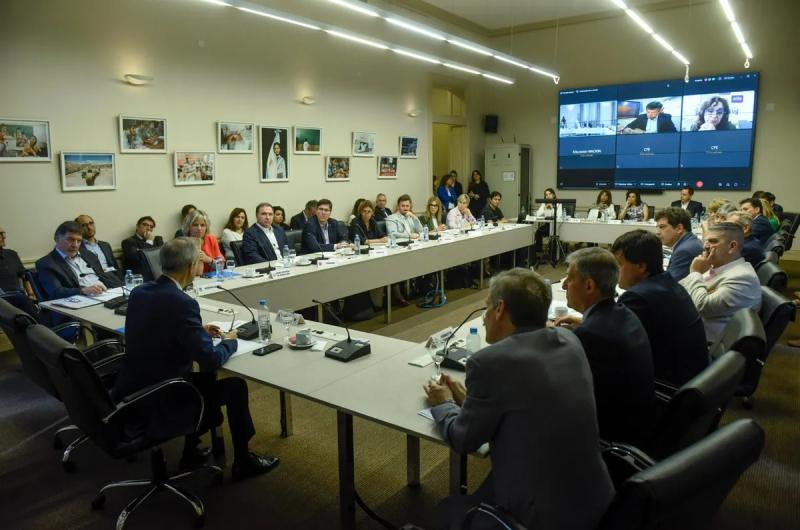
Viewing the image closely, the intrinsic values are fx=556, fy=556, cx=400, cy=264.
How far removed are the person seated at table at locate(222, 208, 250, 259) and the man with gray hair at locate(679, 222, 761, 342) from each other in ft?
15.4

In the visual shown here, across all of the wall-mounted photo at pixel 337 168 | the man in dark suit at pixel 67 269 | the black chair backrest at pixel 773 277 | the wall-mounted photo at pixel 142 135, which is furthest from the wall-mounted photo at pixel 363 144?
the black chair backrest at pixel 773 277

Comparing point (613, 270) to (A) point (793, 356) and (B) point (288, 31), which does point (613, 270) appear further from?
(B) point (288, 31)

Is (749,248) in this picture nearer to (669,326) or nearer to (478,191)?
(669,326)

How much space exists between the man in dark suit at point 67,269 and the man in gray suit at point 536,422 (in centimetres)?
348

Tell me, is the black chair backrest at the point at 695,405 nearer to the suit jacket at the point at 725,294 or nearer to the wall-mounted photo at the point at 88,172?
the suit jacket at the point at 725,294

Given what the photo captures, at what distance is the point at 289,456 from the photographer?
3092mm

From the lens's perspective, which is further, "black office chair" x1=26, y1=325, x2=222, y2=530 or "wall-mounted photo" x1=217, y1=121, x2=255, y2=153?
"wall-mounted photo" x1=217, y1=121, x2=255, y2=153

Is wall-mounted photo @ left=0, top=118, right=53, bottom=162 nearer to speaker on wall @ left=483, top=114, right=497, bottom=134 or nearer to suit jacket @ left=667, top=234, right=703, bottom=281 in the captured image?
suit jacket @ left=667, top=234, right=703, bottom=281

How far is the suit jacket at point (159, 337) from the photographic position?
2418 mm

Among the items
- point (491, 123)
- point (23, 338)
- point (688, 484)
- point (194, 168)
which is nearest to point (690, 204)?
point (491, 123)

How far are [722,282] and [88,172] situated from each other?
18.4 ft

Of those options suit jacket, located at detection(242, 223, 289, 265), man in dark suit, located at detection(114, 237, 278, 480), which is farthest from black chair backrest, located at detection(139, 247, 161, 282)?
man in dark suit, located at detection(114, 237, 278, 480)

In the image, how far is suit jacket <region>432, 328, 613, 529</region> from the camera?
1.43 meters

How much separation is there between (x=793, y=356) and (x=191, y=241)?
4870 mm
